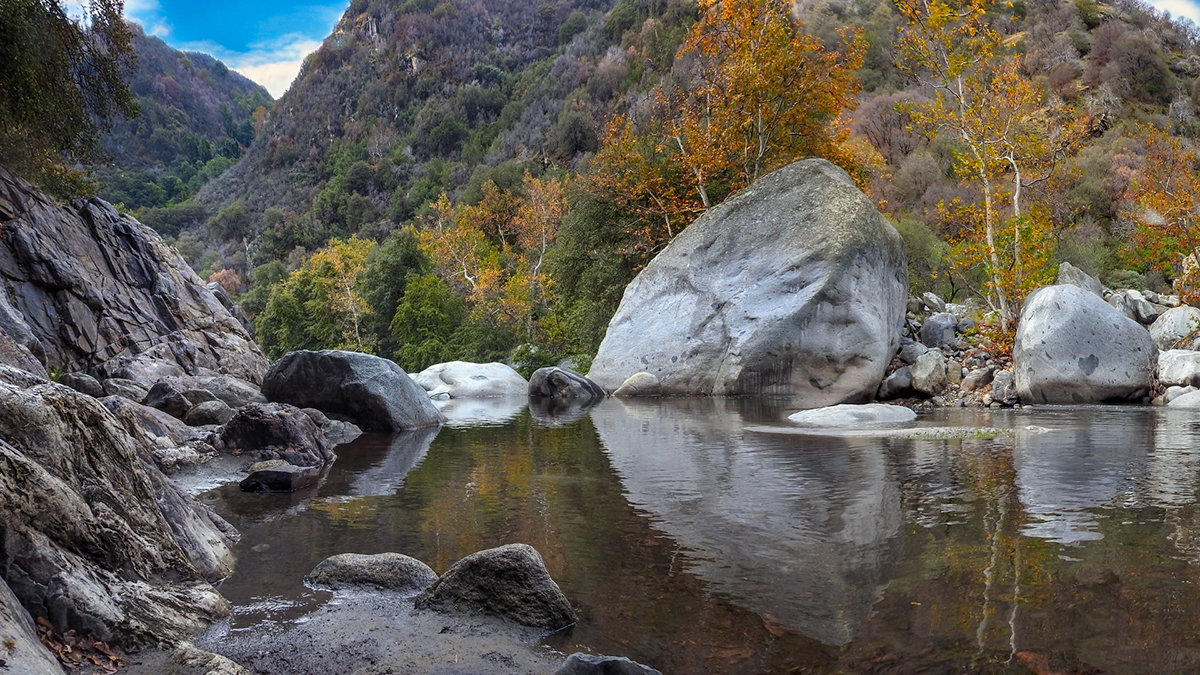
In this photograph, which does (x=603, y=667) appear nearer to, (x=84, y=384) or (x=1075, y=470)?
(x=1075, y=470)

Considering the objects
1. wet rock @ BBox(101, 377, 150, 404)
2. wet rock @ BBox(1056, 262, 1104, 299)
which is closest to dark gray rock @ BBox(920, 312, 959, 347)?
wet rock @ BBox(1056, 262, 1104, 299)

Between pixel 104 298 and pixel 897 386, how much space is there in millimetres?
18941

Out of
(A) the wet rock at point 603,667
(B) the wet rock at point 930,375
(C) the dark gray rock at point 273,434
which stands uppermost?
(B) the wet rock at point 930,375

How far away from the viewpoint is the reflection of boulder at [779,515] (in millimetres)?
4418

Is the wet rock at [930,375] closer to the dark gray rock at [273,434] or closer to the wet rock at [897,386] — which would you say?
the wet rock at [897,386]

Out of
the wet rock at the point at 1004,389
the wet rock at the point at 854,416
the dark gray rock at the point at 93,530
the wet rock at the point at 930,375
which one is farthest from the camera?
the wet rock at the point at 930,375

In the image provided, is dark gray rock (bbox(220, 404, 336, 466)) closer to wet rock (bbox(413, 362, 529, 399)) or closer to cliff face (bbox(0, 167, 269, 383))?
cliff face (bbox(0, 167, 269, 383))

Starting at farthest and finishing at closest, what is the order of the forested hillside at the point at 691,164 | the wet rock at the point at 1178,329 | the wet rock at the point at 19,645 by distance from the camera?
the forested hillside at the point at 691,164 < the wet rock at the point at 1178,329 < the wet rock at the point at 19,645

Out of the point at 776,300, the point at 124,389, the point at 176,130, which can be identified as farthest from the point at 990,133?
the point at 176,130

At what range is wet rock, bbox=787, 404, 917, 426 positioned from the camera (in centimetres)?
1279

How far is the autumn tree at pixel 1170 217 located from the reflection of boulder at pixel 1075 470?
1181 cm

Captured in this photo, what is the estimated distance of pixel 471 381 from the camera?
1041 inches

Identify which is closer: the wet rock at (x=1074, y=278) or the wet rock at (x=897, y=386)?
the wet rock at (x=897, y=386)

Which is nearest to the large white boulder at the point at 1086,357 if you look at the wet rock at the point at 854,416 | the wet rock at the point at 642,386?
the wet rock at the point at 854,416
